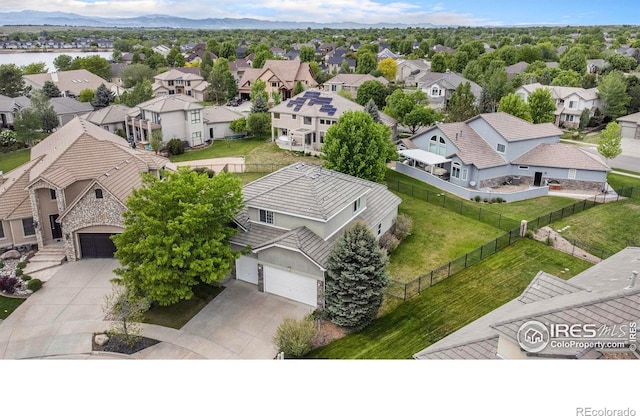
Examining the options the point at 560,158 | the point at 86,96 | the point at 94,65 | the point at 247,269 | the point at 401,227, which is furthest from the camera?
the point at 94,65

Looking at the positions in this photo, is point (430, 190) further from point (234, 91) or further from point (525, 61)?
point (525, 61)

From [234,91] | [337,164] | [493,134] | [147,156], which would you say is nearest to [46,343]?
[147,156]

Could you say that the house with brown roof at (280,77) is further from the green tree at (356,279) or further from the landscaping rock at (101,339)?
the landscaping rock at (101,339)

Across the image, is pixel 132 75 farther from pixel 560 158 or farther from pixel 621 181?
pixel 621 181

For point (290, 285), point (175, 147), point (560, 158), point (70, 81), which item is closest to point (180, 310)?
point (290, 285)

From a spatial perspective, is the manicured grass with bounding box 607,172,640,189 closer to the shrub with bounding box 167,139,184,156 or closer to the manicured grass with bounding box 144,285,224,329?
the manicured grass with bounding box 144,285,224,329

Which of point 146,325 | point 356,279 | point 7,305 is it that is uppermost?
point 356,279

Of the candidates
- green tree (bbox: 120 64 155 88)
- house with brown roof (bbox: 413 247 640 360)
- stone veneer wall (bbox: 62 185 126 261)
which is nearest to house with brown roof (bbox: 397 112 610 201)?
house with brown roof (bbox: 413 247 640 360)
